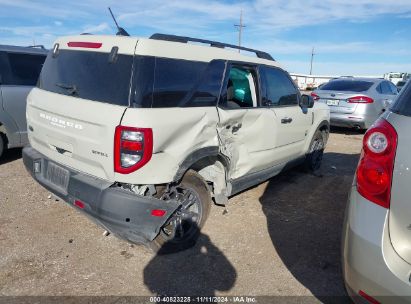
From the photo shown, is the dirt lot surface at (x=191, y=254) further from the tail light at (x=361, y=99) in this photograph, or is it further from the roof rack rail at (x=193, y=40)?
the tail light at (x=361, y=99)

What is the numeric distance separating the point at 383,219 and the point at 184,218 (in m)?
2.04

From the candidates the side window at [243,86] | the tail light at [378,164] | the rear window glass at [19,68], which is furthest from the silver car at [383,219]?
the rear window glass at [19,68]

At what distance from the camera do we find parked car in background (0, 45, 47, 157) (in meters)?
5.74

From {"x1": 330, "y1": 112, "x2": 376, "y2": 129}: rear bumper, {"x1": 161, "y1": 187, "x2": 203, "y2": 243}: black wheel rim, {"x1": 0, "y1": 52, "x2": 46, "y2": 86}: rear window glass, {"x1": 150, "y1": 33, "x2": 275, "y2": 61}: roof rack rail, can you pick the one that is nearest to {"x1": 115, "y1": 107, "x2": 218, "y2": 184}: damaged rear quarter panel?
{"x1": 161, "y1": 187, "x2": 203, "y2": 243}: black wheel rim


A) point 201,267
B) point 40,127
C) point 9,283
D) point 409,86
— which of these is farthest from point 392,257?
point 40,127

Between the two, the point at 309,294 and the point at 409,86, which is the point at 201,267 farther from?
the point at 409,86

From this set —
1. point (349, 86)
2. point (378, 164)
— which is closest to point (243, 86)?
point (378, 164)

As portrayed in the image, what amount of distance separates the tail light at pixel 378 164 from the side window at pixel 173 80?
1.63m

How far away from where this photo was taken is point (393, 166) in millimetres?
1929

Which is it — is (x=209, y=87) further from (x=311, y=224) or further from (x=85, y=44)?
(x=311, y=224)

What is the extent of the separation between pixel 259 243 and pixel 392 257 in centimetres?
197

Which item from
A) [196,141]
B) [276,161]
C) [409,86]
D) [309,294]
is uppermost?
[409,86]

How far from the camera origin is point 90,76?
3.22 m

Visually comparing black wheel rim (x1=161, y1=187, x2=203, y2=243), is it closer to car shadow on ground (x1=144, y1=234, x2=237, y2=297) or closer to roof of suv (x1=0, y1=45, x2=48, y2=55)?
car shadow on ground (x1=144, y1=234, x2=237, y2=297)
